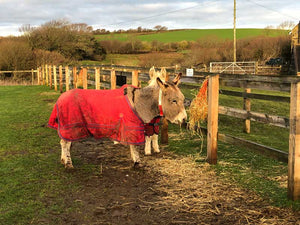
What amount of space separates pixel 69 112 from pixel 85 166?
46.3 inches

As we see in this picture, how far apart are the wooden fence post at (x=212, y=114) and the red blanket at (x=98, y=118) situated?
51.0 inches

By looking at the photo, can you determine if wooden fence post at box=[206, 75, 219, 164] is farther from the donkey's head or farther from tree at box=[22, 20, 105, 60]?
tree at box=[22, 20, 105, 60]

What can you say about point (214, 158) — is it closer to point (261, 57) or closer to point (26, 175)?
point (26, 175)

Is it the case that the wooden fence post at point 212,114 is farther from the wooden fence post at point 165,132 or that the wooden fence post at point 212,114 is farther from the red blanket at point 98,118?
the wooden fence post at point 165,132

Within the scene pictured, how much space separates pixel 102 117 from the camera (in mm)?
5488

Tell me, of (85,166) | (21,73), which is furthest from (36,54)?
(85,166)

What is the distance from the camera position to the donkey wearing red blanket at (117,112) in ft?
17.5

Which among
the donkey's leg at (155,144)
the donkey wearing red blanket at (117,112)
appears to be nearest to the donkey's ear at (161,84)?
the donkey wearing red blanket at (117,112)

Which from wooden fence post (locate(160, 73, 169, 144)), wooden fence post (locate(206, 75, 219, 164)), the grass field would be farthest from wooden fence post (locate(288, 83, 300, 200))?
wooden fence post (locate(160, 73, 169, 144))

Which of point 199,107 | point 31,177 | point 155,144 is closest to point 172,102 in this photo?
point 199,107

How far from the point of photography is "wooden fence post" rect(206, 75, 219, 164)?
5.50 metres

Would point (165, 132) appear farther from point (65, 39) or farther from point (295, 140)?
point (65, 39)

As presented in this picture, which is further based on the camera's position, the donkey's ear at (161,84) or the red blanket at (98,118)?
the red blanket at (98,118)

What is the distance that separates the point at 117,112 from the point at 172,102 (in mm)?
1026
